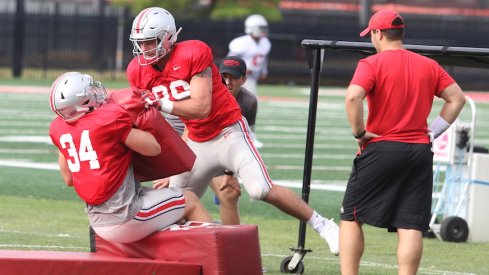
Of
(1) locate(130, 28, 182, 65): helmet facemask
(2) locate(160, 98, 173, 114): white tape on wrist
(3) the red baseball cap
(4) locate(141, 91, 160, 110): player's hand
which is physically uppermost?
(3) the red baseball cap

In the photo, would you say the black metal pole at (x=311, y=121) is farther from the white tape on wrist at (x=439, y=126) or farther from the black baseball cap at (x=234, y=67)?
the white tape on wrist at (x=439, y=126)

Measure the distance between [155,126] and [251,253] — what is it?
3.11 ft

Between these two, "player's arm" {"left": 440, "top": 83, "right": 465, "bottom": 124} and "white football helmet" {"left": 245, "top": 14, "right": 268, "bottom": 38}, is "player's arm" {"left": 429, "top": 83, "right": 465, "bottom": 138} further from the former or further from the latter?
"white football helmet" {"left": 245, "top": 14, "right": 268, "bottom": 38}

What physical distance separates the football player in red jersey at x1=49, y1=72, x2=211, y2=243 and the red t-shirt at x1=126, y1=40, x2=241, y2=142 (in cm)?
99

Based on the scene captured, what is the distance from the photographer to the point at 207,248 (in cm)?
732

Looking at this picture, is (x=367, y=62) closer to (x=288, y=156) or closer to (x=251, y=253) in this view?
(x=251, y=253)

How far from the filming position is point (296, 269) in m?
8.76

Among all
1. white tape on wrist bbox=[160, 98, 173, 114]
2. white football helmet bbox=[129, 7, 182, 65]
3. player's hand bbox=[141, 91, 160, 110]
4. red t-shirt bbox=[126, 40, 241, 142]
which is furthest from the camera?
red t-shirt bbox=[126, 40, 241, 142]

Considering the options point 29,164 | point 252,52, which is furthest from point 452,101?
point 252,52

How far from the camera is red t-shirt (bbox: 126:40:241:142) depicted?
27.3ft

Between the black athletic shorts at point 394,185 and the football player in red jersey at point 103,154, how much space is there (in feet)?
3.98

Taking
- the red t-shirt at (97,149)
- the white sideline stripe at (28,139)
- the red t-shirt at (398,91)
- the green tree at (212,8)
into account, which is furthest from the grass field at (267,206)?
the green tree at (212,8)

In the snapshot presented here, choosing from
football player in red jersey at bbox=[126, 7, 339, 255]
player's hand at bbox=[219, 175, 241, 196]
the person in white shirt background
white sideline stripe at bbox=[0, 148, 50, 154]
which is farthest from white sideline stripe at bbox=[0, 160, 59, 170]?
football player in red jersey at bbox=[126, 7, 339, 255]

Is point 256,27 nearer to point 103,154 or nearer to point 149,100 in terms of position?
point 149,100
